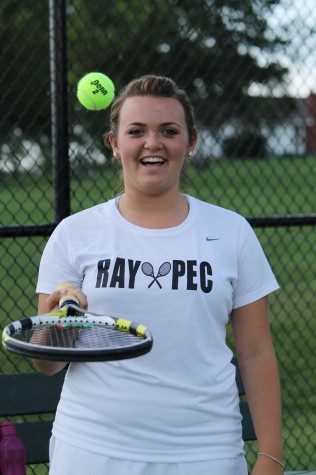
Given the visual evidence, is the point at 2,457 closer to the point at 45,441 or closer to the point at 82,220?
the point at 45,441

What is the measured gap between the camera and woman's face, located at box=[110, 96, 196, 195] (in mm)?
2537

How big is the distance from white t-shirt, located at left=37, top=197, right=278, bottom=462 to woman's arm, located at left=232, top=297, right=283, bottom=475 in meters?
0.06

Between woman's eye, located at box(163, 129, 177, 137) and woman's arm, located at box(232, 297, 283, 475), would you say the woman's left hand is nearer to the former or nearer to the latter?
woman's arm, located at box(232, 297, 283, 475)

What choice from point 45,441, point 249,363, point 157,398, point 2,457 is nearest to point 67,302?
point 157,398

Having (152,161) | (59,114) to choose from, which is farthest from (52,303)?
(59,114)

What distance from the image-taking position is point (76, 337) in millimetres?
2582

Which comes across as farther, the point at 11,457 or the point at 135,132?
the point at 11,457

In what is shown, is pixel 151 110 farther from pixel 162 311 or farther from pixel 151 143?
pixel 162 311

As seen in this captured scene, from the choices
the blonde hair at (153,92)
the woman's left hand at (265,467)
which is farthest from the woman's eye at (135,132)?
the woman's left hand at (265,467)

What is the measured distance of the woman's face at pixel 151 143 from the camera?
254cm

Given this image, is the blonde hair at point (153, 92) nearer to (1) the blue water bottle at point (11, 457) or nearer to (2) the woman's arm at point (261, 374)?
(2) the woman's arm at point (261, 374)

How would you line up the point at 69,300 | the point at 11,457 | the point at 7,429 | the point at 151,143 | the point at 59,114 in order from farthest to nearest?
1. the point at 59,114
2. the point at 7,429
3. the point at 11,457
4. the point at 151,143
5. the point at 69,300

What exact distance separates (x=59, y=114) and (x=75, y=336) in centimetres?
201

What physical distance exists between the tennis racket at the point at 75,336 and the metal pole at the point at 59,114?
1880 mm
